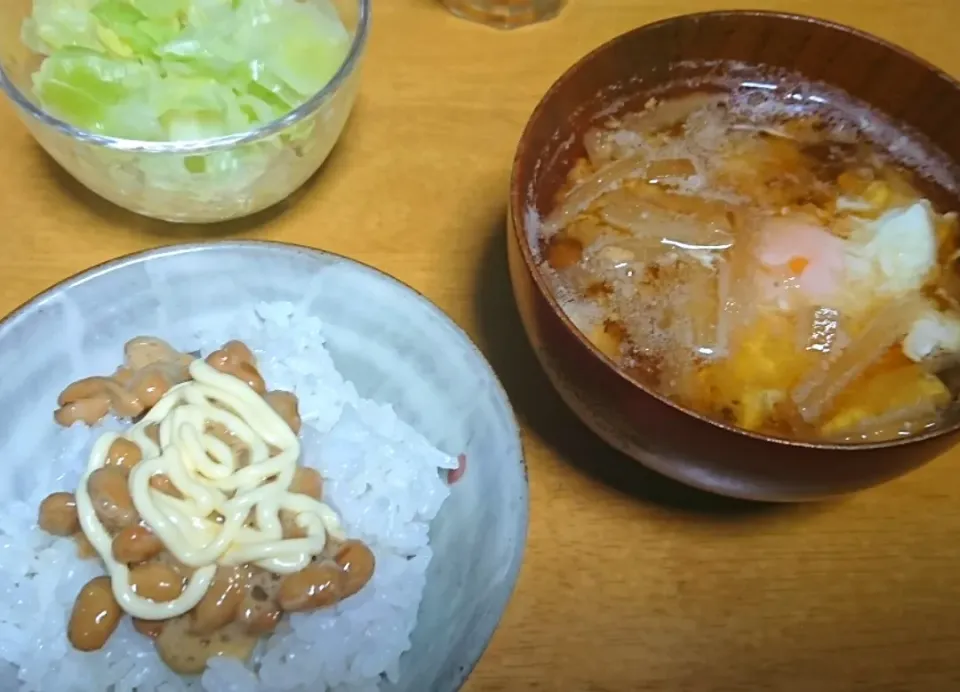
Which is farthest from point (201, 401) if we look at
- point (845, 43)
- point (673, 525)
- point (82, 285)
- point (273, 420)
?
point (845, 43)

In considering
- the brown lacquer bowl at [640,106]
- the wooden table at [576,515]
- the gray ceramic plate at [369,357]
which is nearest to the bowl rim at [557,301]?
the brown lacquer bowl at [640,106]

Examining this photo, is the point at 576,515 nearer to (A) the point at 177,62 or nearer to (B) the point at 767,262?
(B) the point at 767,262

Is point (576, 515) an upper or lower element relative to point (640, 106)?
lower

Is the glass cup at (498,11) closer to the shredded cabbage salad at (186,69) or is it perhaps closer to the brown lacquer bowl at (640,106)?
the shredded cabbage salad at (186,69)

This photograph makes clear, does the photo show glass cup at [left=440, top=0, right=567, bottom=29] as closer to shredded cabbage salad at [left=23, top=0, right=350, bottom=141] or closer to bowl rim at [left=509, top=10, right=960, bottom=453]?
shredded cabbage salad at [left=23, top=0, right=350, bottom=141]

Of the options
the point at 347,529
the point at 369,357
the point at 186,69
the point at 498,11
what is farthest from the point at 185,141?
the point at 498,11

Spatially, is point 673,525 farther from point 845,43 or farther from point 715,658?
point 845,43
